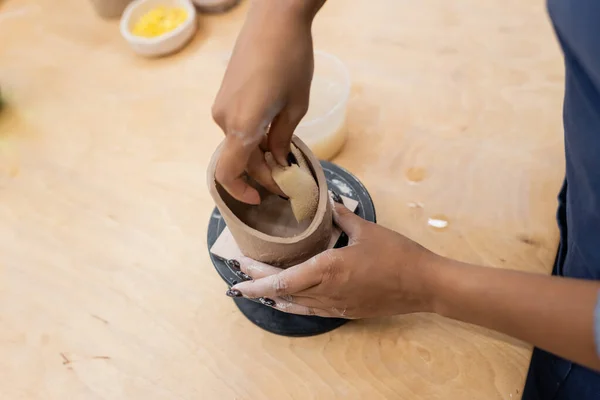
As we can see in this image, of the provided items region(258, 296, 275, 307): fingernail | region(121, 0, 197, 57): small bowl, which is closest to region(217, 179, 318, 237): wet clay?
region(258, 296, 275, 307): fingernail

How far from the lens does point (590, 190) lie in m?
0.54

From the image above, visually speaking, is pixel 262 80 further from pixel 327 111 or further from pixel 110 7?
pixel 110 7

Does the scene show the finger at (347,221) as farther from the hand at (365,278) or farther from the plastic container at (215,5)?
the plastic container at (215,5)

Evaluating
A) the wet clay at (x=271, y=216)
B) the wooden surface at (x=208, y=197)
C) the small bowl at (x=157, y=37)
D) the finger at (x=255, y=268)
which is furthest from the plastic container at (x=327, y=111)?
the small bowl at (x=157, y=37)

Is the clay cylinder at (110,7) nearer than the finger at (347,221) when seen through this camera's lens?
No

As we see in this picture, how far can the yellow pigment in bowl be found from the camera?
1.14m

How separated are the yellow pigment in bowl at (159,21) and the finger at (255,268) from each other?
704 millimetres

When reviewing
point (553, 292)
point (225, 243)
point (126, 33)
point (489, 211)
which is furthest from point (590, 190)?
point (126, 33)

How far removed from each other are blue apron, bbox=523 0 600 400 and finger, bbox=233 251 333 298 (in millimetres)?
318

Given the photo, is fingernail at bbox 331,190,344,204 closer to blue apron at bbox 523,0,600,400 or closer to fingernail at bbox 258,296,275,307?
fingernail at bbox 258,296,275,307

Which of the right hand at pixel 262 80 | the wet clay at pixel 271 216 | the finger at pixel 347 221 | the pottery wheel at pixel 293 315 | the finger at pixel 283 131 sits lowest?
the pottery wheel at pixel 293 315

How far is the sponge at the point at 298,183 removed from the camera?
641 millimetres

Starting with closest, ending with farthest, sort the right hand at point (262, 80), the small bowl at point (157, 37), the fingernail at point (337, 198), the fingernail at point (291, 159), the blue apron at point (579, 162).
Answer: the blue apron at point (579, 162), the right hand at point (262, 80), the fingernail at point (291, 159), the fingernail at point (337, 198), the small bowl at point (157, 37)

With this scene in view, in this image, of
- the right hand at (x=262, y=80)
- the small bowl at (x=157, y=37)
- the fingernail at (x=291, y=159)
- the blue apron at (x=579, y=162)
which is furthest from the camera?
the small bowl at (x=157, y=37)
